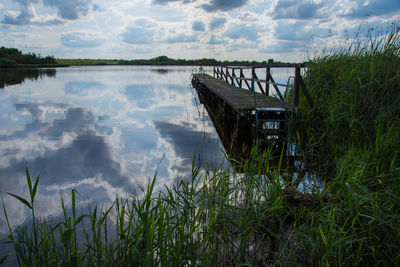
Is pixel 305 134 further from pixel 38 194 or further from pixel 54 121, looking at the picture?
pixel 54 121

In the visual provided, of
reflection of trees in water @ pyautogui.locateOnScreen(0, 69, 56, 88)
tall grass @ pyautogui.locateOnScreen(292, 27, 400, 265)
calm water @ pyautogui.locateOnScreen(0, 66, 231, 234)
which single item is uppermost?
reflection of trees in water @ pyautogui.locateOnScreen(0, 69, 56, 88)

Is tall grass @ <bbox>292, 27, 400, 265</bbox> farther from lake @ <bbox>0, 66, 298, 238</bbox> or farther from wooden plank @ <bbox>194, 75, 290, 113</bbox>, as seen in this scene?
lake @ <bbox>0, 66, 298, 238</bbox>

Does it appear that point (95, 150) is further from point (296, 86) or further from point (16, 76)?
point (16, 76)

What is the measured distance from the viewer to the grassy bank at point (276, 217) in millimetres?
2322

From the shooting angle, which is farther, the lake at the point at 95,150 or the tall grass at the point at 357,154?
the lake at the point at 95,150

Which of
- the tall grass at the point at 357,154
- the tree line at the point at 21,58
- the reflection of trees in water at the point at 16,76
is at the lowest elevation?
the tall grass at the point at 357,154

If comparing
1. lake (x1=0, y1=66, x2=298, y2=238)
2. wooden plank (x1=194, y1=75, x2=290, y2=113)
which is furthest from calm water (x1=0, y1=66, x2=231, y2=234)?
wooden plank (x1=194, y1=75, x2=290, y2=113)

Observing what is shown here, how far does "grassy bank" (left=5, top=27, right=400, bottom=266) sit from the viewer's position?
232 cm

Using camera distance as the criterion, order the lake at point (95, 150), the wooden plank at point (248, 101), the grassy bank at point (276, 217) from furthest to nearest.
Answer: the wooden plank at point (248, 101), the lake at point (95, 150), the grassy bank at point (276, 217)

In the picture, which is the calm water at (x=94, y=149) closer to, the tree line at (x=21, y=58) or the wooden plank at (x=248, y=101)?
the wooden plank at (x=248, y=101)

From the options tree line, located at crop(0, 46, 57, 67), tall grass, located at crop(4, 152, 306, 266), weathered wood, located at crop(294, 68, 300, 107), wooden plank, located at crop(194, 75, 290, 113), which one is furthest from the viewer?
tree line, located at crop(0, 46, 57, 67)

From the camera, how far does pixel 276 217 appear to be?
3.18 meters

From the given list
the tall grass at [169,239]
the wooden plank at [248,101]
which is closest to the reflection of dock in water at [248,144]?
the wooden plank at [248,101]

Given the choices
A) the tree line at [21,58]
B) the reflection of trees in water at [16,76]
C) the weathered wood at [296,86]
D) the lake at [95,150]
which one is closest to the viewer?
the lake at [95,150]
